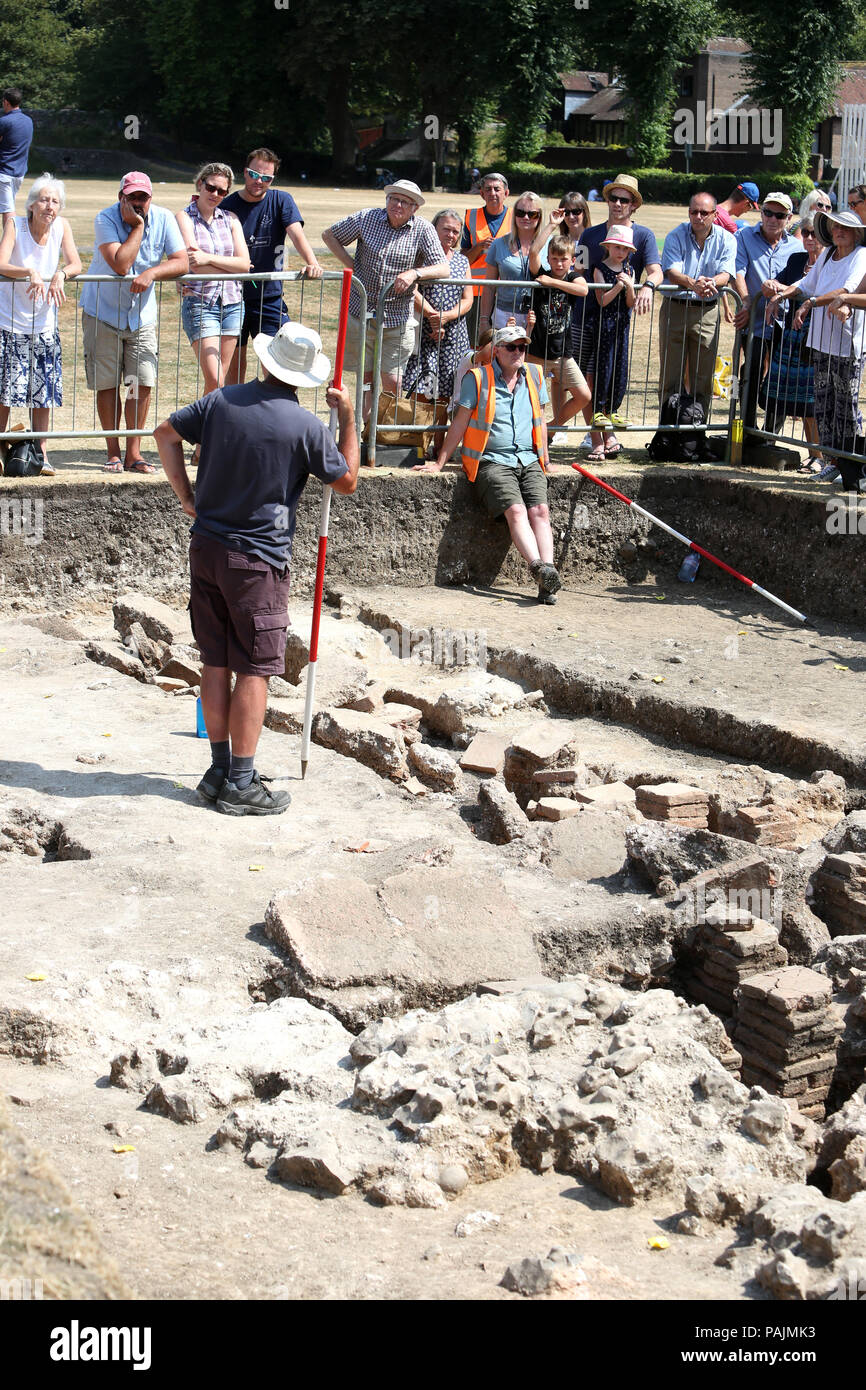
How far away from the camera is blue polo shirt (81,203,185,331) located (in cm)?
925

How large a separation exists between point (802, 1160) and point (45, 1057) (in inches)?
89.7

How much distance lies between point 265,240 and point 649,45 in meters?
44.9

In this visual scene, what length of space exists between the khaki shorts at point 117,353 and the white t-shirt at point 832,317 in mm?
4422

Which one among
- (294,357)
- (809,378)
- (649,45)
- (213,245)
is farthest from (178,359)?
(649,45)

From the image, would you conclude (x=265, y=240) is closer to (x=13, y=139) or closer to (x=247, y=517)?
(x=247, y=517)

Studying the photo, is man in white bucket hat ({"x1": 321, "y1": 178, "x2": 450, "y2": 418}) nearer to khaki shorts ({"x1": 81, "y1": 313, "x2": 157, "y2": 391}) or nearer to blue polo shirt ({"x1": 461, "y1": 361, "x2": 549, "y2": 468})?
blue polo shirt ({"x1": 461, "y1": 361, "x2": 549, "y2": 468})

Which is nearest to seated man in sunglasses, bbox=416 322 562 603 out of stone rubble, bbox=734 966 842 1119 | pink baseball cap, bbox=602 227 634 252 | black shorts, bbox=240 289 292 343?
pink baseball cap, bbox=602 227 634 252

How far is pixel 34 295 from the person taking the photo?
905 centimetres

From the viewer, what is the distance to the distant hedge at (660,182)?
4181 centimetres

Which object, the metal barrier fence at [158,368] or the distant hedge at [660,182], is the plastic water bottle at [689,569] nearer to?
the metal barrier fence at [158,368]

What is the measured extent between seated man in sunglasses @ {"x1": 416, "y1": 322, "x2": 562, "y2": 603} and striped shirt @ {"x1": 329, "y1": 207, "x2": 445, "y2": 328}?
71 cm

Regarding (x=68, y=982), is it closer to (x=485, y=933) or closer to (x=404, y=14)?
(x=485, y=933)

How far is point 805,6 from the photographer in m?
45.5
